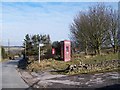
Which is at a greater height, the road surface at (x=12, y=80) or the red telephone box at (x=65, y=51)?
the red telephone box at (x=65, y=51)

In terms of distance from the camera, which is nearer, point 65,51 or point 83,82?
point 83,82

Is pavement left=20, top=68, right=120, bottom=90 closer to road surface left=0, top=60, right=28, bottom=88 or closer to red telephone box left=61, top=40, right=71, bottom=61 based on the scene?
road surface left=0, top=60, right=28, bottom=88

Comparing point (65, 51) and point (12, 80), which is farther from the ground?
point (65, 51)

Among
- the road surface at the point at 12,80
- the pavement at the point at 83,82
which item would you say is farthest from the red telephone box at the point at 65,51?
the pavement at the point at 83,82

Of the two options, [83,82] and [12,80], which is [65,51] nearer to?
[12,80]

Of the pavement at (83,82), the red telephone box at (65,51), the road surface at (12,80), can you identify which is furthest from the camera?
the red telephone box at (65,51)

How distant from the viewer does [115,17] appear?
4859cm

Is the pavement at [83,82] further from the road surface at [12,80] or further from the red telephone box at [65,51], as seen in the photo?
the red telephone box at [65,51]

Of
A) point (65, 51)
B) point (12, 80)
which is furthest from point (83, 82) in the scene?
point (65, 51)

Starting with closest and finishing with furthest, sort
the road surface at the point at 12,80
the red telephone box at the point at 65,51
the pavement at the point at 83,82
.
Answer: the pavement at the point at 83,82
the road surface at the point at 12,80
the red telephone box at the point at 65,51

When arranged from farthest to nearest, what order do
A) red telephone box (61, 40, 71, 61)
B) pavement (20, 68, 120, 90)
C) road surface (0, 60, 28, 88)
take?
red telephone box (61, 40, 71, 61), road surface (0, 60, 28, 88), pavement (20, 68, 120, 90)

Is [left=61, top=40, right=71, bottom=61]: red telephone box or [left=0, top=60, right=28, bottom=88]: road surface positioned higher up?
[left=61, top=40, right=71, bottom=61]: red telephone box

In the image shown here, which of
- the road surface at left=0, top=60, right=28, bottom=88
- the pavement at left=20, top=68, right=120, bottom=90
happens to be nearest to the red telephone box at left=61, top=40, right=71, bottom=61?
the road surface at left=0, top=60, right=28, bottom=88

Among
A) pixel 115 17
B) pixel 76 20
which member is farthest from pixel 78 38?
pixel 115 17
